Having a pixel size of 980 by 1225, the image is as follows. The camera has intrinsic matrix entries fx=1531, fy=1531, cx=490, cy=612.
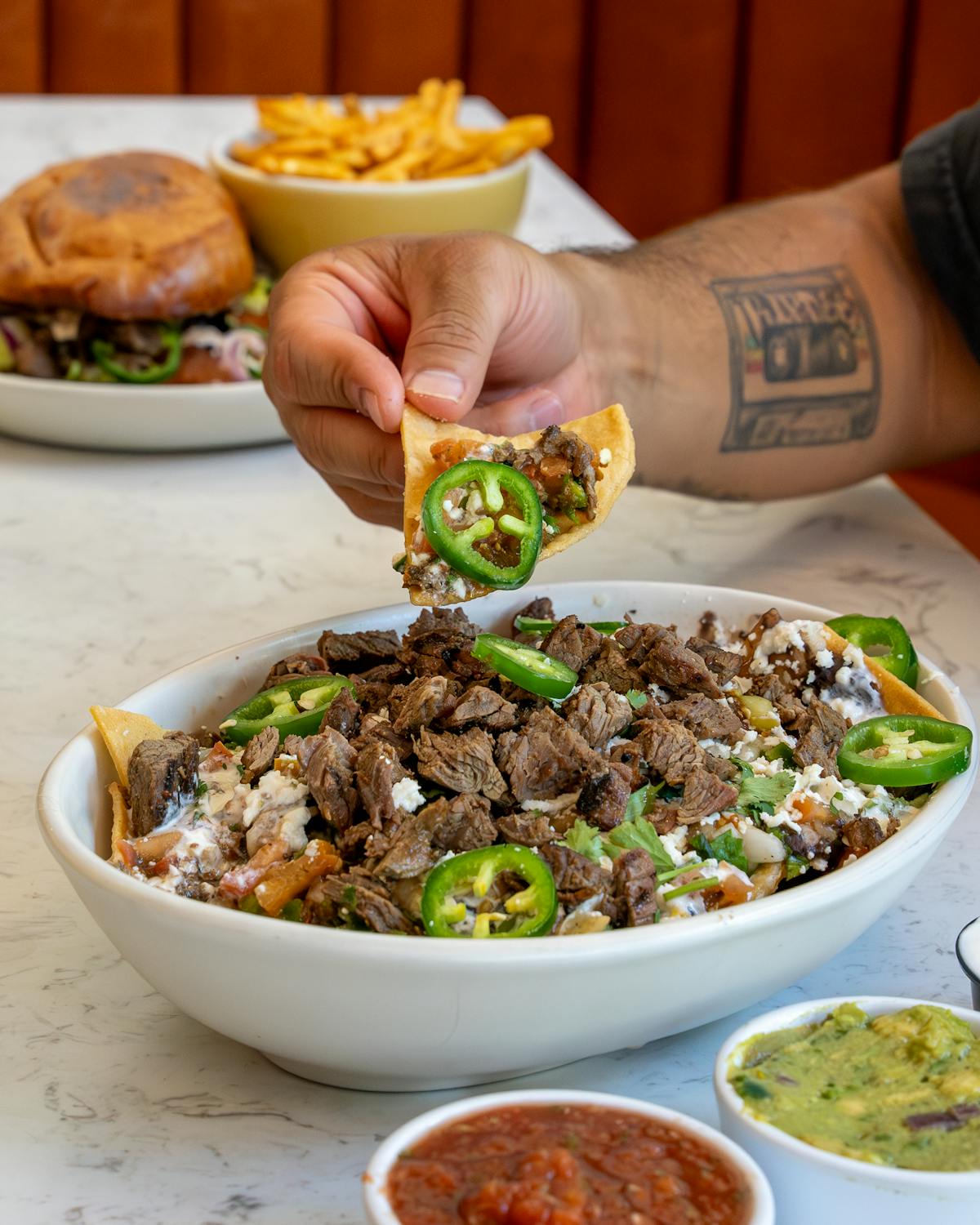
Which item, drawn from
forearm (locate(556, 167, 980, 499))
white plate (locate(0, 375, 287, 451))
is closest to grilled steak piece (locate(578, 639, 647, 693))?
forearm (locate(556, 167, 980, 499))

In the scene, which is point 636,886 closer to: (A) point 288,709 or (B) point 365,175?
(A) point 288,709

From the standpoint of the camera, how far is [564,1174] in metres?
0.98

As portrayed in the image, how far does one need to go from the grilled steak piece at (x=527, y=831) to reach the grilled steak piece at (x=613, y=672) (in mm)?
279

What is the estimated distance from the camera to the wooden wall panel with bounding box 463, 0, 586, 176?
227 inches

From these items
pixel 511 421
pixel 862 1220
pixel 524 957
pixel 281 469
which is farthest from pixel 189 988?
pixel 281 469

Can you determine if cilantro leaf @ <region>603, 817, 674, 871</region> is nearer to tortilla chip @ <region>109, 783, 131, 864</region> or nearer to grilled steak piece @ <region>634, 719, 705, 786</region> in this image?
grilled steak piece @ <region>634, 719, 705, 786</region>

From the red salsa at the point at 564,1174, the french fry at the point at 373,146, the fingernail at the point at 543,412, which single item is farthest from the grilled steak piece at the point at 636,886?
the french fry at the point at 373,146

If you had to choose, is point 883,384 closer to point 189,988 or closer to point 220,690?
point 220,690

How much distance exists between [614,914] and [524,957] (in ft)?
0.52

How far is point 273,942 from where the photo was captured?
114 centimetres

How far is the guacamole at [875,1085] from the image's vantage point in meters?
1.03

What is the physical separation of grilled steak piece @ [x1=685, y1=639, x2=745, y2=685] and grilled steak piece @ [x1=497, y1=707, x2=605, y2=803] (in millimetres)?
291

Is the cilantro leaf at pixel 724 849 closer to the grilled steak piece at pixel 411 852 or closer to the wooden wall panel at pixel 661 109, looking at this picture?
the grilled steak piece at pixel 411 852

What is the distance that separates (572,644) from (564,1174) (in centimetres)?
75
